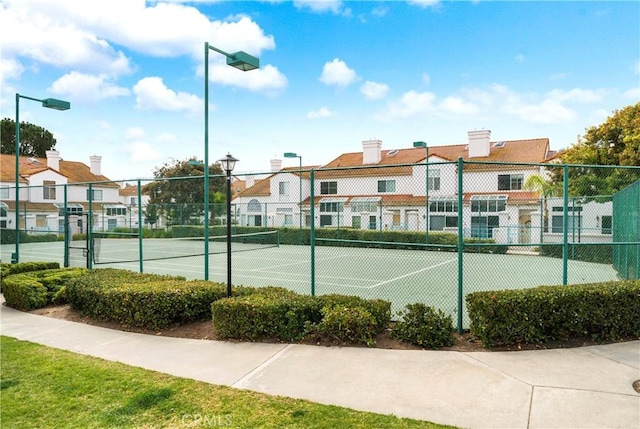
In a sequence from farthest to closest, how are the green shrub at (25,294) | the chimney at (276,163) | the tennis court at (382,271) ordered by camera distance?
the chimney at (276,163)
the tennis court at (382,271)
the green shrub at (25,294)

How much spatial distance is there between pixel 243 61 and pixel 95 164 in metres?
47.2

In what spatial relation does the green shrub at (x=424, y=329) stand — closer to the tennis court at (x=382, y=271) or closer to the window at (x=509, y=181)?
the tennis court at (x=382, y=271)

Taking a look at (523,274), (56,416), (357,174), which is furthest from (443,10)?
(357,174)

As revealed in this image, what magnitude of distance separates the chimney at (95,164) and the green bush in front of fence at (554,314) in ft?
169

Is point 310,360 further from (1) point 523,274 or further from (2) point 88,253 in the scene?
(1) point 523,274

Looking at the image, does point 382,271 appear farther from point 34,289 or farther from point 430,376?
point 34,289

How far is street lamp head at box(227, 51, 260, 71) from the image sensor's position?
864 cm

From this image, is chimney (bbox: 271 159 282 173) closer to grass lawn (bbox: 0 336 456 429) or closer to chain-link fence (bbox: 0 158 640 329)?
chain-link fence (bbox: 0 158 640 329)

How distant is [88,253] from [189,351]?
7.08 metres

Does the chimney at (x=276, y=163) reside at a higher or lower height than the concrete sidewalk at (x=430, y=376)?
higher

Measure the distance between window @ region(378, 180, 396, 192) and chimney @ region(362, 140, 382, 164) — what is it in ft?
23.2

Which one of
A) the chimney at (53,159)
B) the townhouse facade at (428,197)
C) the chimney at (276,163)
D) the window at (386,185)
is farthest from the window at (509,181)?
the chimney at (53,159)

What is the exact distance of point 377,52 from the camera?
1527 cm

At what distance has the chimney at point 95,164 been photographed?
4853cm
